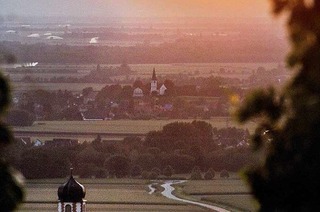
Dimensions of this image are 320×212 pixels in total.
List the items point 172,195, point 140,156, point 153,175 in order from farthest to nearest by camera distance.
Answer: point 140,156, point 153,175, point 172,195

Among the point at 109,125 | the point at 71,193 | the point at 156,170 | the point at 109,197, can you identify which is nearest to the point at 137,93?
the point at 109,125

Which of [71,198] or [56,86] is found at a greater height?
[56,86]

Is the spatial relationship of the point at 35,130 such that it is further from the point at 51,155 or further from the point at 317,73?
the point at 317,73

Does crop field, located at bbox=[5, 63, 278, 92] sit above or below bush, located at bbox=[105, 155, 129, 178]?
above

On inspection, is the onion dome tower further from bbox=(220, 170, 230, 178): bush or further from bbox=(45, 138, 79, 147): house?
bbox=(45, 138, 79, 147): house

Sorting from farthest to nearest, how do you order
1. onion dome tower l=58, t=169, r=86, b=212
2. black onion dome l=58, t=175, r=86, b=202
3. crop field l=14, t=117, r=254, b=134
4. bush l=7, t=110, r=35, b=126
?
bush l=7, t=110, r=35, b=126 < crop field l=14, t=117, r=254, b=134 < black onion dome l=58, t=175, r=86, b=202 < onion dome tower l=58, t=169, r=86, b=212

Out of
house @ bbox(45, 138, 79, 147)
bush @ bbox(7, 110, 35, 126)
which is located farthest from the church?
house @ bbox(45, 138, 79, 147)

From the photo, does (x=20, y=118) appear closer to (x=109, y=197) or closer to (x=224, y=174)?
(x=224, y=174)
